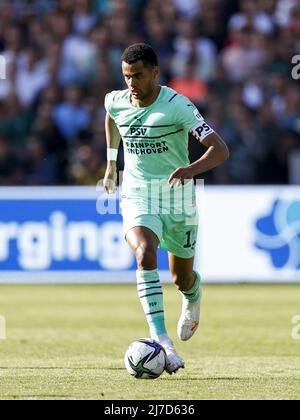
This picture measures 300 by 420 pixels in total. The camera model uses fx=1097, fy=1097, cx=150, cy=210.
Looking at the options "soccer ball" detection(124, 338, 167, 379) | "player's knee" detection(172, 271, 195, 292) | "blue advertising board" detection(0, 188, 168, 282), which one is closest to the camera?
"soccer ball" detection(124, 338, 167, 379)

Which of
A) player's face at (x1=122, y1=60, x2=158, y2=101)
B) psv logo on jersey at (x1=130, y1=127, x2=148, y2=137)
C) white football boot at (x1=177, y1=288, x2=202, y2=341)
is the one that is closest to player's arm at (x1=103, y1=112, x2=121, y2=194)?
psv logo on jersey at (x1=130, y1=127, x2=148, y2=137)

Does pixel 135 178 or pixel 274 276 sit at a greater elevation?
pixel 135 178

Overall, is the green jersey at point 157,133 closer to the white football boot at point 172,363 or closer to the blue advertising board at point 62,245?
the white football boot at point 172,363

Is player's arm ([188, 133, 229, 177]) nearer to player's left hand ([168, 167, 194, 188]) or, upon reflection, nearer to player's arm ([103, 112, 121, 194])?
player's left hand ([168, 167, 194, 188])

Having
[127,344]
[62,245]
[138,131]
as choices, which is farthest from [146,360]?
[62,245]

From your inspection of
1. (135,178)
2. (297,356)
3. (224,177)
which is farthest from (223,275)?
(135,178)

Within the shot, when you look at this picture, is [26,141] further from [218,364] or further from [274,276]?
[218,364]

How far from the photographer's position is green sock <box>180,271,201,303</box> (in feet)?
30.8

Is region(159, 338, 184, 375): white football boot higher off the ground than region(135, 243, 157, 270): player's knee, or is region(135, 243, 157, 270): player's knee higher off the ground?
region(135, 243, 157, 270): player's knee

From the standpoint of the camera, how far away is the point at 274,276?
53.8 ft

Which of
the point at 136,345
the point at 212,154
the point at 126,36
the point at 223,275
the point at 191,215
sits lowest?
the point at 223,275

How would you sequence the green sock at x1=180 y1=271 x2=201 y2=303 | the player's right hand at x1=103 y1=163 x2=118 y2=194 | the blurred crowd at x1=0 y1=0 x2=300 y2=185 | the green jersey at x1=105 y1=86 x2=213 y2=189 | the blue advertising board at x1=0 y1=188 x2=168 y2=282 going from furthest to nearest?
1. the blurred crowd at x1=0 y1=0 x2=300 y2=185
2. the blue advertising board at x1=0 y1=188 x2=168 y2=282
3. the green sock at x1=180 y1=271 x2=201 y2=303
4. the player's right hand at x1=103 y1=163 x2=118 y2=194
5. the green jersey at x1=105 y1=86 x2=213 y2=189

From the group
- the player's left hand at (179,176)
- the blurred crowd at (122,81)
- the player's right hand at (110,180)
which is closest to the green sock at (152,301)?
the player's left hand at (179,176)

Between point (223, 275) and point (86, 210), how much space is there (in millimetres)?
2283
